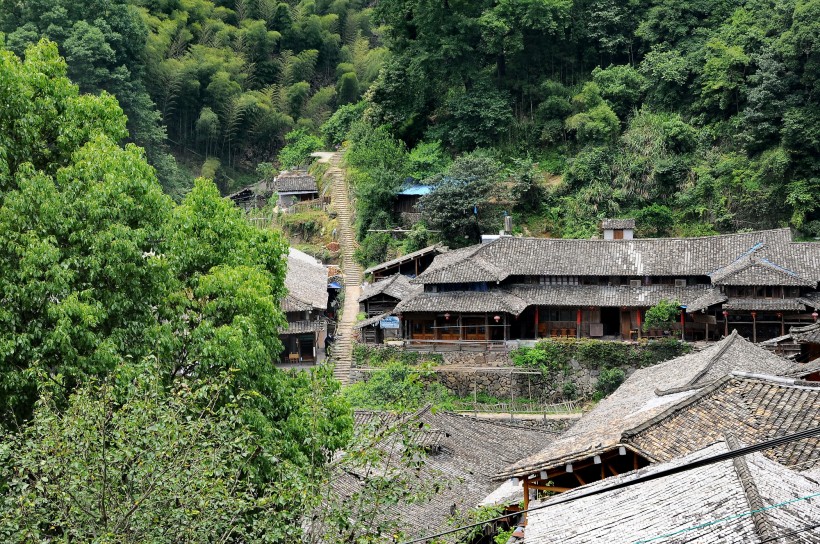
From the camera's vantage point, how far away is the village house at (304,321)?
127 ft

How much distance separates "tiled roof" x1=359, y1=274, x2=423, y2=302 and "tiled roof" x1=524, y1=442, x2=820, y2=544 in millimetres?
25895

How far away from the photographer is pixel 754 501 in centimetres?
1098

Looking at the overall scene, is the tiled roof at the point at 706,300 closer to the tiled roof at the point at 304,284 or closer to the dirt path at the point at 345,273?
the dirt path at the point at 345,273

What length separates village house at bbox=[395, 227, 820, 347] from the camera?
34.8 metres

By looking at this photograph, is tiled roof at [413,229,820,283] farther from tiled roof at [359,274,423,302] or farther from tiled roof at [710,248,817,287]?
tiled roof at [359,274,423,302]

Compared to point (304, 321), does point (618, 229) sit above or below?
above

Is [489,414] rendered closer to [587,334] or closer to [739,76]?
[587,334]

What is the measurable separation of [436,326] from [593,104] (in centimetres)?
1597

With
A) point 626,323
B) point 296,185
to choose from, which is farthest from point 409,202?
point 626,323

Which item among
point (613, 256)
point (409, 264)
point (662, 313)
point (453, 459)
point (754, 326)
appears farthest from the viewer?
point (409, 264)

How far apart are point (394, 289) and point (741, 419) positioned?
24.9m

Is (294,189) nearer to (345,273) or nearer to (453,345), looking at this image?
(345,273)

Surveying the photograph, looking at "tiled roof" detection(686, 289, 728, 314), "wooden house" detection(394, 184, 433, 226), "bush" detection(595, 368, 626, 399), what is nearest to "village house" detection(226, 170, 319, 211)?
"wooden house" detection(394, 184, 433, 226)

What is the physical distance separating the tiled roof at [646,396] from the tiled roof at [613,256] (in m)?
9.43
